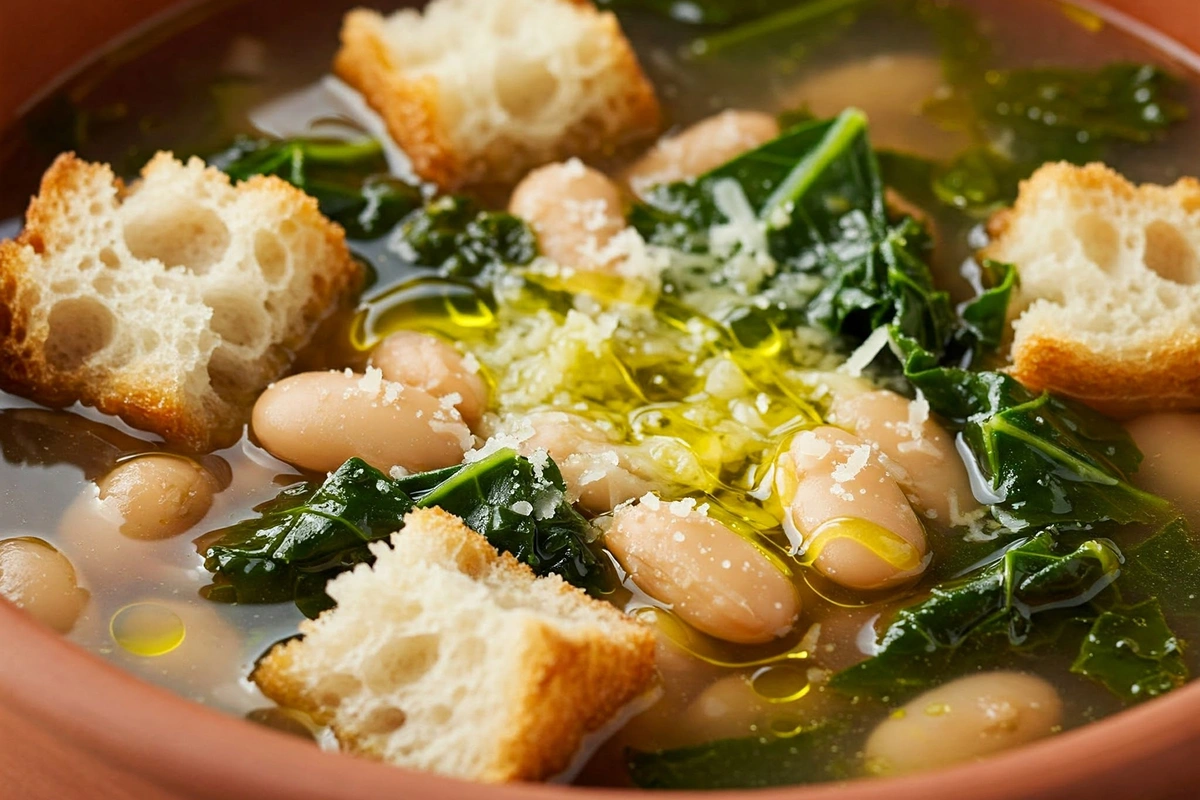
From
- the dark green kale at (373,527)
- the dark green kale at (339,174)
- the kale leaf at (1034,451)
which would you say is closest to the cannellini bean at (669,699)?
the dark green kale at (373,527)

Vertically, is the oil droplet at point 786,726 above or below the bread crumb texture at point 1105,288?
below

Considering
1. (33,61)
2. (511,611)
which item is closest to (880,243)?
(511,611)

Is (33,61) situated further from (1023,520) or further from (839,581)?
(1023,520)

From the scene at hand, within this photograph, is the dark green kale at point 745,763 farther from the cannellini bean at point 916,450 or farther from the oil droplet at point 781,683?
the cannellini bean at point 916,450

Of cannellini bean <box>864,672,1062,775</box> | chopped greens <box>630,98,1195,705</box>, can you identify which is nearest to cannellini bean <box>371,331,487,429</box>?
chopped greens <box>630,98,1195,705</box>

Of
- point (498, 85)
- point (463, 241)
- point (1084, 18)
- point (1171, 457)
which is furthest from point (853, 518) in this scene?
point (1084, 18)

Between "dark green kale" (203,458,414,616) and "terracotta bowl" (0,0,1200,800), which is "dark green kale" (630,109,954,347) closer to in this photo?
"dark green kale" (203,458,414,616)
